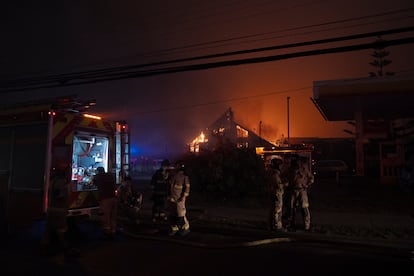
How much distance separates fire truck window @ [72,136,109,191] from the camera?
31.9ft

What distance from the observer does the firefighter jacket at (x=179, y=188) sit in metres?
9.12

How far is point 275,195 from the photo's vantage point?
32.4ft

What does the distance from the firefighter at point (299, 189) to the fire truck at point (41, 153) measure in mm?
4636

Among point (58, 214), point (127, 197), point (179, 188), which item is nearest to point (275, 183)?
point (179, 188)

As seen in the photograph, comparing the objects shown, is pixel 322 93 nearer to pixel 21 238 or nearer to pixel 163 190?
pixel 163 190

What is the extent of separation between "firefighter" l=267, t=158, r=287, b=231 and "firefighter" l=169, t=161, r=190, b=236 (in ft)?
7.02

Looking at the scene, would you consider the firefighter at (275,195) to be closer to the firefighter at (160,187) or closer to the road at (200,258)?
the road at (200,258)

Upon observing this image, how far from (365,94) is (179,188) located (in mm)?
12647

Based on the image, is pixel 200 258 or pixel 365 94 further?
pixel 365 94

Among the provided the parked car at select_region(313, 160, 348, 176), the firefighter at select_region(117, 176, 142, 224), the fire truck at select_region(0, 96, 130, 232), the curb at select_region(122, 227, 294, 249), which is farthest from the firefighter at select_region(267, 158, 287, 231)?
the parked car at select_region(313, 160, 348, 176)

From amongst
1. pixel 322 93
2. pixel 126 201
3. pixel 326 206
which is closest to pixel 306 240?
pixel 126 201

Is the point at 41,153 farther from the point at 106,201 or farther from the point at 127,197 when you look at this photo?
the point at 127,197

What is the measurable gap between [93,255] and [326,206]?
8.96 m

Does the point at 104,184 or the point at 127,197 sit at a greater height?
the point at 104,184
